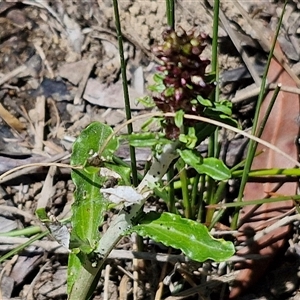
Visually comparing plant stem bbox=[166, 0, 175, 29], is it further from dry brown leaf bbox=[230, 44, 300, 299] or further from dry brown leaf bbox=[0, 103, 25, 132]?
dry brown leaf bbox=[0, 103, 25, 132]

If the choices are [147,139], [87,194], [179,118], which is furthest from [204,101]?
[87,194]

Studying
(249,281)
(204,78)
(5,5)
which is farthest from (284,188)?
(5,5)

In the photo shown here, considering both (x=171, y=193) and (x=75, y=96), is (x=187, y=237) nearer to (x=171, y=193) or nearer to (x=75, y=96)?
(x=171, y=193)

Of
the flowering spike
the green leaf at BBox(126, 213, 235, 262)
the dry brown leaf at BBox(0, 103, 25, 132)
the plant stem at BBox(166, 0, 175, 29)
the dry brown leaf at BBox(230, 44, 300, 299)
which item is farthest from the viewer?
the dry brown leaf at BBox(0, 103, 25, 132)

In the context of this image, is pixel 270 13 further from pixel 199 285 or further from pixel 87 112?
pixel 199 285

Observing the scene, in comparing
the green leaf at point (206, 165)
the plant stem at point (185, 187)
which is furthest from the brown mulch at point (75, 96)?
the green leaf at point (206, 165)

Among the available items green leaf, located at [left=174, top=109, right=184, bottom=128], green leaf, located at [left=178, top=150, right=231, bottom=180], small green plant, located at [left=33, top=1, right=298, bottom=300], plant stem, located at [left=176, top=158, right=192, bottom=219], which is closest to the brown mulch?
plant stem, located at [left=176, top=158, right=192, bottom=219]
